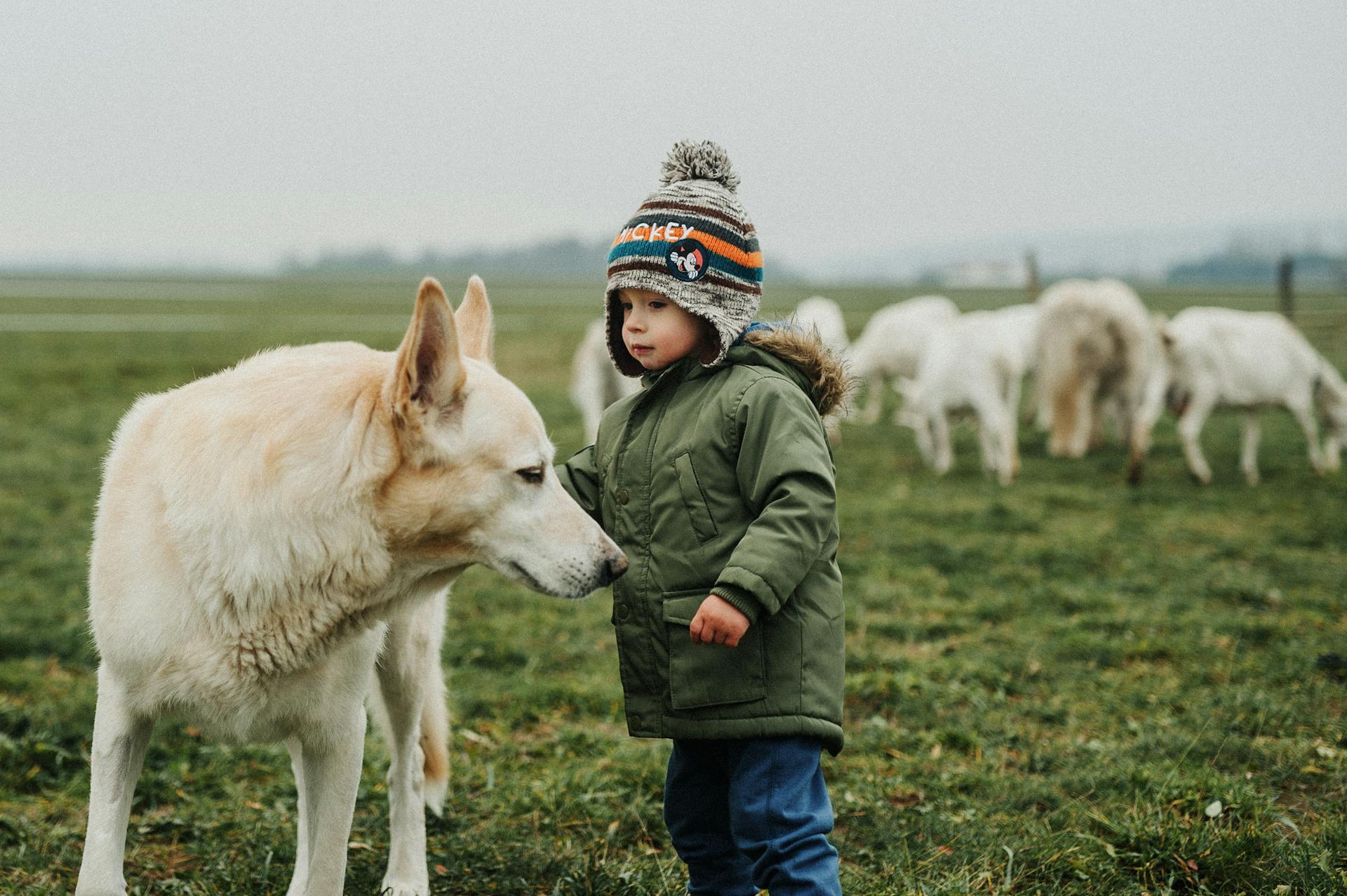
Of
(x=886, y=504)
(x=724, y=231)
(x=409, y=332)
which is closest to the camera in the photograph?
(x=409, y=332)

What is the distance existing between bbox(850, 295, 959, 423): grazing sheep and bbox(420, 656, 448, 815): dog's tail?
10.1 metres

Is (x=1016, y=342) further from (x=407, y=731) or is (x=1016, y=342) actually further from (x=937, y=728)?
(x=407, y=731)

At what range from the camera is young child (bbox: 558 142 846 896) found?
231 centimetres

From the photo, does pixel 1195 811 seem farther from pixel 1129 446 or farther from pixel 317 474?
pixel 1129 446

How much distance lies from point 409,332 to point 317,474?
1.29ft

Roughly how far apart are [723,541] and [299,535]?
930 millimetres

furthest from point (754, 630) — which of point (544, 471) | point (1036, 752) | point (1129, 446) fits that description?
point (1129, 446)

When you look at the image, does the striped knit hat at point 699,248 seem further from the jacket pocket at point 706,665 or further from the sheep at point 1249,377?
the sheep at point 1249,377

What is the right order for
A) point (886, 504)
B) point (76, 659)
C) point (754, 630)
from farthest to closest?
point (886, 504), point (76, 659), point (754, 630)

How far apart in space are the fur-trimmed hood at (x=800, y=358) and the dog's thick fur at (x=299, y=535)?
1.80 feet

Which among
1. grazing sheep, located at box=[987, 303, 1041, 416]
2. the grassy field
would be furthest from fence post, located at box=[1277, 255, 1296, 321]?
the grassy field

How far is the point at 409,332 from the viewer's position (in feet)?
7.16

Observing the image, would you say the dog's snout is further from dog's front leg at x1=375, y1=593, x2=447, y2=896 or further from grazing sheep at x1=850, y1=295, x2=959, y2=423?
grazing sheep at x1=850, y1=295, x2=959, y2=423

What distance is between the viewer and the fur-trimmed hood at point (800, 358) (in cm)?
260
